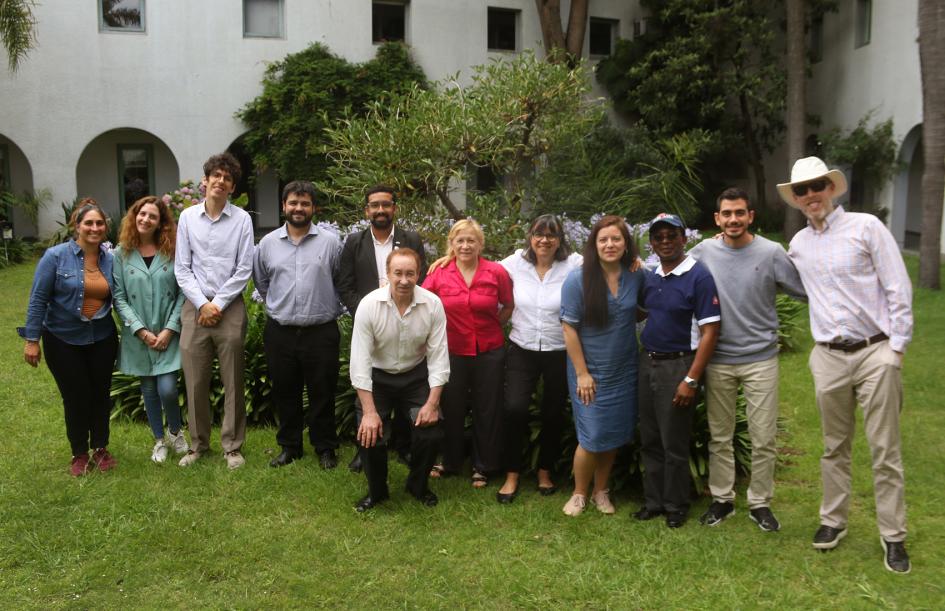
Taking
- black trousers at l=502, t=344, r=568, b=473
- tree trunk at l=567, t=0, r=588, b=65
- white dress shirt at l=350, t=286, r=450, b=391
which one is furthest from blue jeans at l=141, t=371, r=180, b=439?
tree trunk at l=567, t=0, r=588, b=65

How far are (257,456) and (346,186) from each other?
2.57 meters

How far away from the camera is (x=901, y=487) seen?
4.20 meters

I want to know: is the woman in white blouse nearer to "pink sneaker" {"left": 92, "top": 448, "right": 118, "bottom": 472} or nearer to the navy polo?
the navy polo

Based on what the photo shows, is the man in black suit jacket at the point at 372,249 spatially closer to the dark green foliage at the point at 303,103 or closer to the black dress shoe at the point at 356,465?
the black dress shoe at the point at 356,465

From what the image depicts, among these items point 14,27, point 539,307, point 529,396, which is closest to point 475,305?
point 539,307

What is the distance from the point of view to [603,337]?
4.79 meters

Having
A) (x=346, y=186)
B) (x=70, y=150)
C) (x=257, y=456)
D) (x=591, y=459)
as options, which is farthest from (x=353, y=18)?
(x=591, y=459)

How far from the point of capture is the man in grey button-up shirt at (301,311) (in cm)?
555

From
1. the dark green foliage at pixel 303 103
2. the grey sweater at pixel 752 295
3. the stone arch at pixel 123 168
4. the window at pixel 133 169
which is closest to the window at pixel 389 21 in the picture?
the dark green foliage at pixel 303 103

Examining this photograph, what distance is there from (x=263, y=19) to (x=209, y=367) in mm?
14044

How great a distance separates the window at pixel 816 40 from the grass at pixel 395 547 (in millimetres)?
16706

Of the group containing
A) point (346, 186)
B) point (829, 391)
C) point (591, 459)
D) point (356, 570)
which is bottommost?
point (356, 570)

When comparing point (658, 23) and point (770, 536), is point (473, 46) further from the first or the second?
point (770, 536)

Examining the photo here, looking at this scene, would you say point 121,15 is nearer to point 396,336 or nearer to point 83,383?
point 83,383
